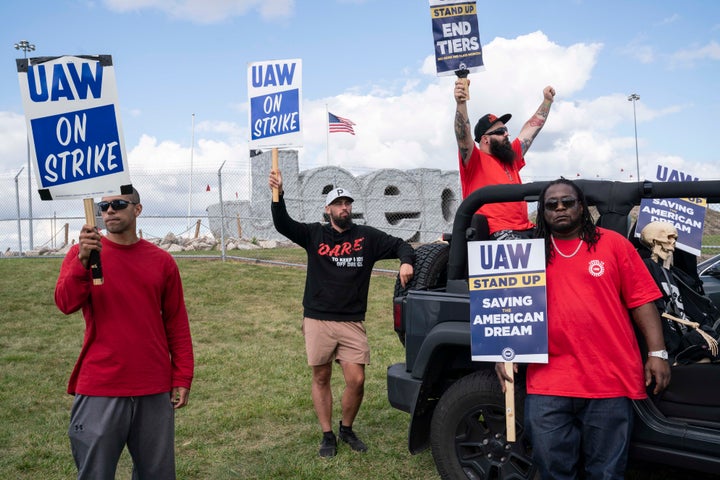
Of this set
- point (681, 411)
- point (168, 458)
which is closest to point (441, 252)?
point (681, 411)

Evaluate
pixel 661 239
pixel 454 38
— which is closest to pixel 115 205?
pixel 454 38

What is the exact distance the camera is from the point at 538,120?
512 cm

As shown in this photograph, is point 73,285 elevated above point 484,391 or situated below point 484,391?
above

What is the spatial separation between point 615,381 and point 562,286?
45cm

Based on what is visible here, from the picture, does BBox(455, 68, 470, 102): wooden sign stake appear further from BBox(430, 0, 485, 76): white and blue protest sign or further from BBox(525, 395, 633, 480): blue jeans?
BBox(525, 395, 633, 480): blue jeans

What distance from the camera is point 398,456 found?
4680 millimetres

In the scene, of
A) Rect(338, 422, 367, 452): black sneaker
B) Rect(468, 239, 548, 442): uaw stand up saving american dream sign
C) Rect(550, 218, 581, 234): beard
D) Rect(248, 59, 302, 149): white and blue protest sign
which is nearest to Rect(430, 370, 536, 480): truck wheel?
Rect(468, 239, 548, 442): uaw stand up saving american dream sign

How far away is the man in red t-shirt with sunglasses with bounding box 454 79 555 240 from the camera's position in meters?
4.09

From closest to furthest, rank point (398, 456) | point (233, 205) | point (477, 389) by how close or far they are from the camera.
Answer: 1. point (477, 389)
2. point (398, 456)
3. point (233, 205)

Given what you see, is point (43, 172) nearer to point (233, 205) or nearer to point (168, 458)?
point (168, 458)

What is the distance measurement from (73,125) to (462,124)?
232 cm

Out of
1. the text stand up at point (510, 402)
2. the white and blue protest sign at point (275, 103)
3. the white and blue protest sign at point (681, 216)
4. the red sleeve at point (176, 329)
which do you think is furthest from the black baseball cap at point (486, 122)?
the red sleeve at point (176, 329)

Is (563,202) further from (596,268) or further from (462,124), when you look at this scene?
(462,124)

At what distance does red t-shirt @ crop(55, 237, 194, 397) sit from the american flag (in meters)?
20.1
